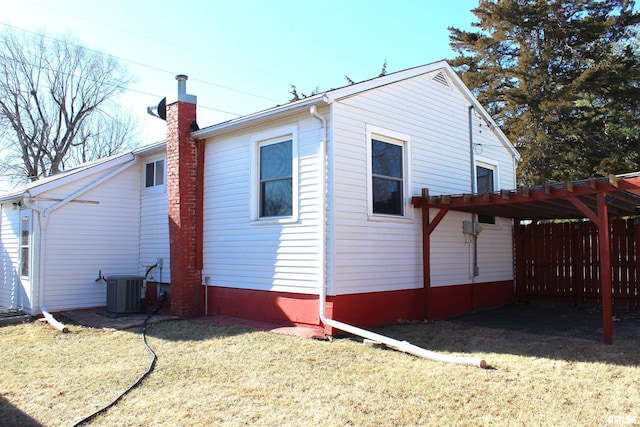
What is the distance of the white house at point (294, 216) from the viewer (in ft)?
25.4

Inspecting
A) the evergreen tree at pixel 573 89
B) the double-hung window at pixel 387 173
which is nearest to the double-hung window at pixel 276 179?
the double-hung window at pixel 387 173

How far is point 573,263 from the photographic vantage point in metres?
11.2

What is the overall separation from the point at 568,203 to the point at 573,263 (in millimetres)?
3359

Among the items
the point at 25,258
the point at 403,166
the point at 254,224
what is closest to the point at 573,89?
the point at 403,166

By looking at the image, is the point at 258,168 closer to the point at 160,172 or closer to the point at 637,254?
the point at 160,172

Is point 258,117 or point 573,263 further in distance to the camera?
point 573,263

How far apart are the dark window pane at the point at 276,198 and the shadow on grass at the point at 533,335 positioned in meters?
2.61

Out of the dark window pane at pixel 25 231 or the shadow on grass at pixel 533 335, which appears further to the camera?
the dark window pane at pixel 25 231

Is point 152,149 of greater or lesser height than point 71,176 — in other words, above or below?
above

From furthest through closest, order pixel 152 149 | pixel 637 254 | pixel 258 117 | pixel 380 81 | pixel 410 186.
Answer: pixel 152 149 < pixel 637 254 < pixel 410 186 < pixel 380 81 < pixel 258 117

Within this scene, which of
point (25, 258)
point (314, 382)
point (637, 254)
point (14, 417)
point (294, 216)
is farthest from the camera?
point (25, 258)

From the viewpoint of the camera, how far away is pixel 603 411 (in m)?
4.14

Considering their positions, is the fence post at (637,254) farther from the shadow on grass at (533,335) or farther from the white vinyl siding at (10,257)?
the white vinyl siding at (10,257)

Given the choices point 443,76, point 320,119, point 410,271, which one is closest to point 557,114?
point 443,76
